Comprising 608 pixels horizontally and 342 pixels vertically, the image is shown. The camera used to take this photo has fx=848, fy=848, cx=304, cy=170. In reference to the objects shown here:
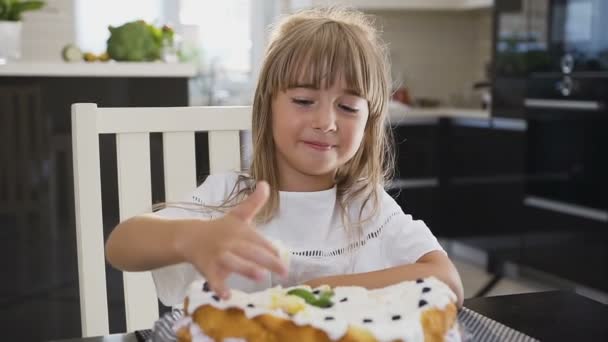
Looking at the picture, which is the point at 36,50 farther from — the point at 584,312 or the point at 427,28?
the point at 584,312

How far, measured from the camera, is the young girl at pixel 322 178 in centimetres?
106

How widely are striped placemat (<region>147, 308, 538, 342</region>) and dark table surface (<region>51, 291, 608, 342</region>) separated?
0.05 meters

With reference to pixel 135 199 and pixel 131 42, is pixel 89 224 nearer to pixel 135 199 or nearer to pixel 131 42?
pixel 135 199

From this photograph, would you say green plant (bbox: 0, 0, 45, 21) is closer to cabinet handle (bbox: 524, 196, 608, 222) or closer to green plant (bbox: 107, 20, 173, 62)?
green plant (bbox: 107, 20, 173, 62)

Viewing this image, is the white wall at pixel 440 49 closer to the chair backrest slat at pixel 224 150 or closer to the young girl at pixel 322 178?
the chair backrest slat at pixel 224 150

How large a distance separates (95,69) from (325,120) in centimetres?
178

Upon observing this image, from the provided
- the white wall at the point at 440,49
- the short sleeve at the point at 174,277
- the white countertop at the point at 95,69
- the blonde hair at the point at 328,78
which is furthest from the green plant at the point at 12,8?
the white wall at the point at 440,49

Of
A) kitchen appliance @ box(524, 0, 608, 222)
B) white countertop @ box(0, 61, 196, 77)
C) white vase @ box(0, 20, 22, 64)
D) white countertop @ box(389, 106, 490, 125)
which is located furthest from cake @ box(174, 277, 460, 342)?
white countertop @ box(389, 106, 490, 125)

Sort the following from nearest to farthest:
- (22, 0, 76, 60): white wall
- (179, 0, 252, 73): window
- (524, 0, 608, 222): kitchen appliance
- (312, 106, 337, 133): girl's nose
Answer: (312, 106, 337, 133): girl's nose
(524, 0, 608, 222): kitchen appliance
(22, 0, 76, 60): white wall
(179, 0, 252, 73): window

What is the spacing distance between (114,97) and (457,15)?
284cm

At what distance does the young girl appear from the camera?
1.06m

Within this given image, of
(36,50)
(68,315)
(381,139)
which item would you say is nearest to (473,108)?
(36,50)

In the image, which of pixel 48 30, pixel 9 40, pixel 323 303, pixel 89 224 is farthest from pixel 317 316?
pixel 48 30

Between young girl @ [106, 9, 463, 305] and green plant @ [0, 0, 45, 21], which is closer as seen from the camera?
young girl @ [106, 9, 463, 305]
